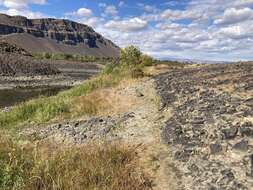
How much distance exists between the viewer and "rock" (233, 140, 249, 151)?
33.4ft

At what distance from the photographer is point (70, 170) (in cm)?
949

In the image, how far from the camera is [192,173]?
9.72m

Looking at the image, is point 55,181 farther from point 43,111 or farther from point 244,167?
point 43,111

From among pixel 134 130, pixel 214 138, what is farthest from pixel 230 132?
pixel 134 130

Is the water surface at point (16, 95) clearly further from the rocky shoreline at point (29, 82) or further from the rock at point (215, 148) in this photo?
the rock at point (215, 148)

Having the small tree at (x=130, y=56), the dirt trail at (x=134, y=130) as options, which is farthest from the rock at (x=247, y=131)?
the small tree at (x=130, y=56)

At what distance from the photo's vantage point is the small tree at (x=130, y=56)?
48775 millimetres

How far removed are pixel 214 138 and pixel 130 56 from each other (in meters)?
39.2

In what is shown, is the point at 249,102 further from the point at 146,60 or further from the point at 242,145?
the point at 146,60

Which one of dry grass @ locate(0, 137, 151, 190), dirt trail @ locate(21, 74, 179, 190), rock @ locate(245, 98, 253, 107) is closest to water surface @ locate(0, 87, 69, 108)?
dirt trail @ locate(21, 74, 179, 190)

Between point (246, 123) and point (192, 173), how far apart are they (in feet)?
8.85

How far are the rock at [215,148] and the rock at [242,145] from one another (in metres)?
0.36

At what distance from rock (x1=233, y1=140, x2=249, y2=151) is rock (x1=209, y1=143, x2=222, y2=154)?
0.36m

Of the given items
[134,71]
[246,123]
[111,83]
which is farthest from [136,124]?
[134,71]
